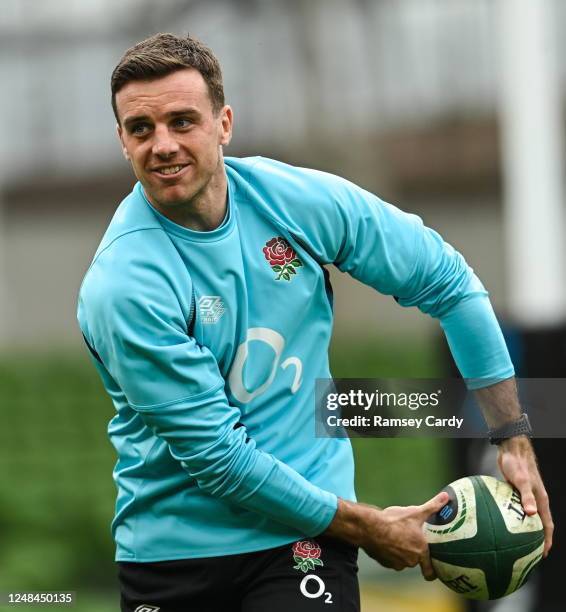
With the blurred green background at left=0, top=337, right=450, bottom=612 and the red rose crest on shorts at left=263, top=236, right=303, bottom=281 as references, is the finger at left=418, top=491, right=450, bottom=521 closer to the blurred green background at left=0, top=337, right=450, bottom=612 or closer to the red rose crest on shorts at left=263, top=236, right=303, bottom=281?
the red rose crest on shorts at left=263, top=236, right=303, bottom=281

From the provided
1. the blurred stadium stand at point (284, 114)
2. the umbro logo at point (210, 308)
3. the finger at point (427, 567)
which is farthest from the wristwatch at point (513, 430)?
the blurred stadium stand at point (284, 114)

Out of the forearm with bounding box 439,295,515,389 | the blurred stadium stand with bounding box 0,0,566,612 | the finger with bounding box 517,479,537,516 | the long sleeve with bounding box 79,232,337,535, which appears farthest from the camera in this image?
the blurred stadium stand with bounding box 0,0,566,612

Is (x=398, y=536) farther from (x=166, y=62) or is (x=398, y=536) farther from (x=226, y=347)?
(x=166, y=62)

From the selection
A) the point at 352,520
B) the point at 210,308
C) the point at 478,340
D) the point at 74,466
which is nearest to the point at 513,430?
the point at 478,340

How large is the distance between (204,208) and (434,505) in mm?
1089

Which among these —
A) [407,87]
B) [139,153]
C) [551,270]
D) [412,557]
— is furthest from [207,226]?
[407,87]

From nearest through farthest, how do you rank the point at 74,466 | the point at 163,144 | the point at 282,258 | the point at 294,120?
1. the point at 163,144
2. the point at 282,258
3. the point at 74,466
4. the point at 294,120

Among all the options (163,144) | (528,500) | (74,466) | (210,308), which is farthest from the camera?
(74,466)

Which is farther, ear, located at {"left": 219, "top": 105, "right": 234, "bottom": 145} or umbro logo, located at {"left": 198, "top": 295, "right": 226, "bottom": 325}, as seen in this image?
ear, located at {"left": 219, "top": 105, "right": 234, "bottom": 145}

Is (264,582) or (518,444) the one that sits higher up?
(518,444)

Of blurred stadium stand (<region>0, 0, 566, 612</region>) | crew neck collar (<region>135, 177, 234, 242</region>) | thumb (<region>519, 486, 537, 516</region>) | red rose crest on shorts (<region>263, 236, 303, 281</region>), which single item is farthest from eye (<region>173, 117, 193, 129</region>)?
blurred stadium stand (<region>0, 0, 566, 612</region>)

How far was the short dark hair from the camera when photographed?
383 cm

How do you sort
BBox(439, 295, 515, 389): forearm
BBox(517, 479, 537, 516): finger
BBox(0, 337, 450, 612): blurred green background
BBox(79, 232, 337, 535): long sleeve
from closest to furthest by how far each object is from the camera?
1. BBox(79, 232, 337, 535): long sleeve
2. BBox(517, 479, 537, 516): finger
3. BBox(439, 295, 515, 389): forearm
4. BBox(0, 337, 450, 612): blurred green background

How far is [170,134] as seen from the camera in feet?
12.6
